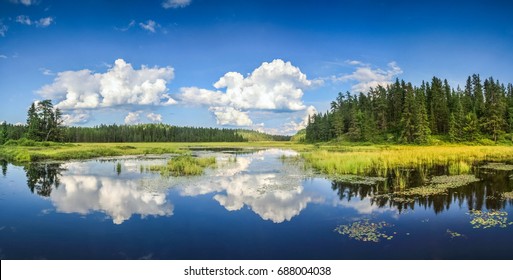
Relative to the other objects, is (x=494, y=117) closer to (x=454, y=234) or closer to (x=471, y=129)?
(x=471, y=129)

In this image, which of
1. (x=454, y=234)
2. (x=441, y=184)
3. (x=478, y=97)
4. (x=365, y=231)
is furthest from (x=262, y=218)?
(x=478, y=97)

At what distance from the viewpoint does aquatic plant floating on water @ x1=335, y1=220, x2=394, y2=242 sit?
46.3ft

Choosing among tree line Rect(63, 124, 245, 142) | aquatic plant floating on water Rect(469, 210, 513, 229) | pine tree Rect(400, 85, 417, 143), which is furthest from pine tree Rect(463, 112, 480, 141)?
tree line Rect(63, 124, 245, 142)

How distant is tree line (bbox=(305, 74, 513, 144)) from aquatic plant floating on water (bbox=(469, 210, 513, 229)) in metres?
61.8

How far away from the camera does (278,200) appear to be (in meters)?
21.5

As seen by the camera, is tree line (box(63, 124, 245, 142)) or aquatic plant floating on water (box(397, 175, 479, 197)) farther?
tree line (box(63, 124, 245, 142))

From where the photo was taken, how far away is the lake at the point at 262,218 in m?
13.2

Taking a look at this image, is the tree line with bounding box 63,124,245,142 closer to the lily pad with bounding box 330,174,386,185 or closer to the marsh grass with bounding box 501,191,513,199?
the lily pad with bounding box 330,174,386,185

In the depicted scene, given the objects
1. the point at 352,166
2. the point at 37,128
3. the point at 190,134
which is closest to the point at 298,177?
the point at 352,166

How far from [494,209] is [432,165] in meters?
19.4

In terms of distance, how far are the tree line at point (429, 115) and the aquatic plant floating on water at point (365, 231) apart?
216 feet

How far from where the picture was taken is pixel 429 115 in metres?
83.8

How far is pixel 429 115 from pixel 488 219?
Answer: 245 ft

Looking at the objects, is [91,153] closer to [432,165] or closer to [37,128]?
[37,128]
